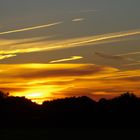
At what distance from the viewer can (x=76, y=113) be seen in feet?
283

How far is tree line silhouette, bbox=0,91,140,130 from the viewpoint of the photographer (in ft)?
267

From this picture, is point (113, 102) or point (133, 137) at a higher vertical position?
point (113, 102)

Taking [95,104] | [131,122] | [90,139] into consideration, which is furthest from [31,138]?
[95,104]

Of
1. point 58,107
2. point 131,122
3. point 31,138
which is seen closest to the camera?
point 31,138

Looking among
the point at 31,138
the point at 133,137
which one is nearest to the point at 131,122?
the point at 133,137

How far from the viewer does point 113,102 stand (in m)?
91.9

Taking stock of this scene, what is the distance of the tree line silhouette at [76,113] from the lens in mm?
81500

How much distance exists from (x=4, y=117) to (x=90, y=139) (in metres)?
30.7

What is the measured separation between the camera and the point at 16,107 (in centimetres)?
9375

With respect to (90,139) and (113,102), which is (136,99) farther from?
(90,139)

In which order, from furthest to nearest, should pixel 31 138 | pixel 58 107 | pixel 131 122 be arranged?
pixel 58 107 < pixel 131 122 < pixel 31 138

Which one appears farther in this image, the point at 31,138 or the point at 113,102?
the point at 113,102

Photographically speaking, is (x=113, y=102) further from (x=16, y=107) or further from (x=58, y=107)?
(x=16, y=107)

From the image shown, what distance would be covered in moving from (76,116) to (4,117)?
31.8 feet
